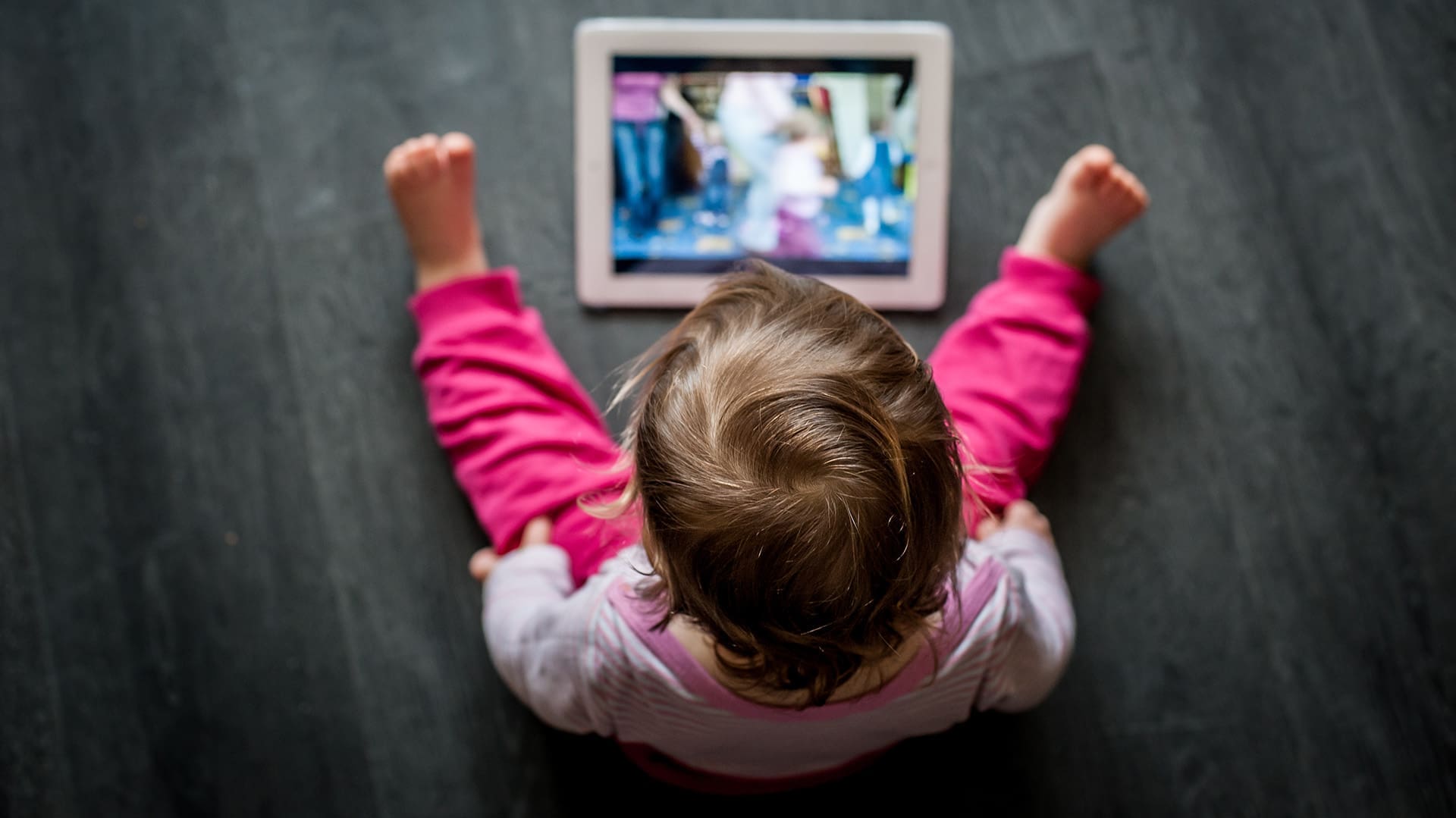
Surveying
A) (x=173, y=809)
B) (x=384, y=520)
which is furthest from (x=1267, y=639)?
(x=173, y=809)

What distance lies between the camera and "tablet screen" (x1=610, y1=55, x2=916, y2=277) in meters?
0.77

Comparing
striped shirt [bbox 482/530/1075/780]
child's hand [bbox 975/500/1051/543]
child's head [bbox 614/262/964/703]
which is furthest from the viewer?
child's hand [bbox 975/500/1051/543]

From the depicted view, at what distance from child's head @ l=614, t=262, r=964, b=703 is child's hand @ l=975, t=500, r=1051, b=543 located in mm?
247

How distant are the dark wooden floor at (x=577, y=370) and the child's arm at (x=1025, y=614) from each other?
9cm

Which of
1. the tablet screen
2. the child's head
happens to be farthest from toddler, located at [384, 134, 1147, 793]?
the tablet screen

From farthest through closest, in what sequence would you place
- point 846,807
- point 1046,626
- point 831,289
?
Result: point 846,807 < point 1046,626 < point 831,289

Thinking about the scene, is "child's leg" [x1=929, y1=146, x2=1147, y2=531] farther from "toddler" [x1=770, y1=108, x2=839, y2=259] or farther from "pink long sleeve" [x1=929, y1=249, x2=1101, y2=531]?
→ "toddler" [x1=770, y1=108, x2=839, y2=259]

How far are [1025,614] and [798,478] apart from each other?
258mm

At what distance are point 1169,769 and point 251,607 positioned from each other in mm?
719

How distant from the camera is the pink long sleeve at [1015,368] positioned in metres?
0.72

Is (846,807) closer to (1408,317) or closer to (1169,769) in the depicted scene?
(1169,769)

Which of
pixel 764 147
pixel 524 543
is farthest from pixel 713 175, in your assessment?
pixel 524 543

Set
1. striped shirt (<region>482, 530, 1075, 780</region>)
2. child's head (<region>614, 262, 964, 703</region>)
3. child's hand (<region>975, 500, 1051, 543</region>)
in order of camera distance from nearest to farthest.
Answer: child's head (<region>614, 262, 964, 703</region>) → striped shirt (<region>482, 530, 1075, 780</region>) → child's hand (<region>975, 500, 1051, 543</region>)

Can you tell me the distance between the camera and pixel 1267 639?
78cm
